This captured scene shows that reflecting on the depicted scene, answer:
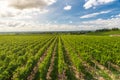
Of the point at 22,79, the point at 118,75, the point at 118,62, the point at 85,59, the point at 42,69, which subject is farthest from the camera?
the point at 85,59

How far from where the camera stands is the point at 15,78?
9.97 metres

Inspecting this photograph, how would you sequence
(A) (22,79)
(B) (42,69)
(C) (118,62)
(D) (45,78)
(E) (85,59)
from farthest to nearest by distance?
1. (E) (85,59)
2. (C) (118,62)
3. (B) (42,69)
4. (D) (45,78)
5. (A) (22,79)

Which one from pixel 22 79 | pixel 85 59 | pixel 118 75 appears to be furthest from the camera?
pixel 85 59

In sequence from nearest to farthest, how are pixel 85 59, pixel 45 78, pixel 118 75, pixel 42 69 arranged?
pixel 45 78, pixel 118 75, pixel 42 69, pixel 85 59

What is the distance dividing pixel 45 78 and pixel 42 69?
1.77m

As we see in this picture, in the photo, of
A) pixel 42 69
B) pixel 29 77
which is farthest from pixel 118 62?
pixel 29 77

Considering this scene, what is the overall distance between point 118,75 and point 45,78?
5.62 metres

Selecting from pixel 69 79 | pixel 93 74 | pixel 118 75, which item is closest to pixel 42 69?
pixel 69 79

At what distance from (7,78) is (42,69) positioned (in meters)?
3.08

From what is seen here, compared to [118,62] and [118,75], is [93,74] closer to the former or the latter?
[118,75]

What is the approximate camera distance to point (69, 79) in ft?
35.3

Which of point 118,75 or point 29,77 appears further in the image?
point 118,75

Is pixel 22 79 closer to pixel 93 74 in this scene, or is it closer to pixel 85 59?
pixel 93 74

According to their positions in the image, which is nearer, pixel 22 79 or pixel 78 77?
pixel 22 79
